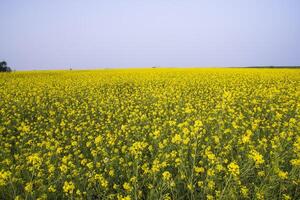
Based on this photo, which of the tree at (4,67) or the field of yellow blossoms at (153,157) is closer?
the field of yellow blossoms at (153,157)

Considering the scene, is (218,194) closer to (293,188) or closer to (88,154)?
(293,188)

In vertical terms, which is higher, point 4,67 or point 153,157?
point 4,67

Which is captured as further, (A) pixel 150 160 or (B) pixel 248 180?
(A) pixel 150 160

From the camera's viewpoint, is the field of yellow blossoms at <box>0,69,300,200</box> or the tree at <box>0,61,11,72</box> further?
the tree at <box>0,61,11,72</box>

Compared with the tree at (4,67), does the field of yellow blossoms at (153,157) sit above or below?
below

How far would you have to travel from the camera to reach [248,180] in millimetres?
4289

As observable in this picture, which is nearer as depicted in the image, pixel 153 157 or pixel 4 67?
pixel 153 157

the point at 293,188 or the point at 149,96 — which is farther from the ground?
the point at 149,96

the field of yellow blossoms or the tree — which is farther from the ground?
the tree

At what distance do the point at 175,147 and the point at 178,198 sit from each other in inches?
71.3

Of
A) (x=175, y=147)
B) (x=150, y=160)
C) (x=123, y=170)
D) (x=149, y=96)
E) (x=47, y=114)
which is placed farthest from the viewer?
(x=149, y=96)

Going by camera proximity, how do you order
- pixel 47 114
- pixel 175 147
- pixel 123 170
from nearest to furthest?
pixel 123 170 < pixel 175 147 < pixel 47 114

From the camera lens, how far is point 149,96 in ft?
38.3

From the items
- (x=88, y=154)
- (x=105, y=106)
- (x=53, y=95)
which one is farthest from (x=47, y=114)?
(x=88, y=154)
